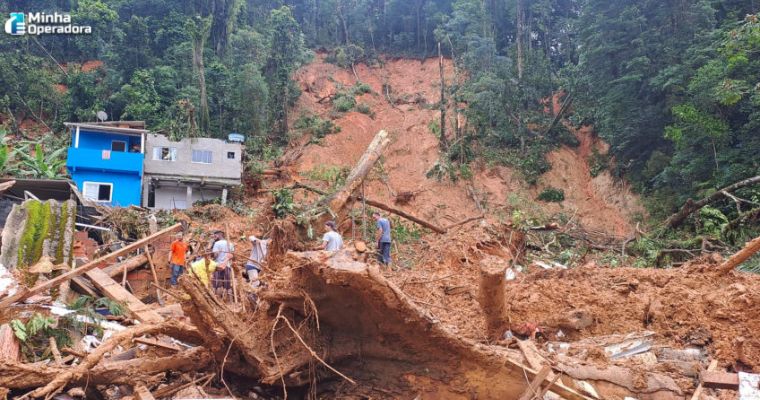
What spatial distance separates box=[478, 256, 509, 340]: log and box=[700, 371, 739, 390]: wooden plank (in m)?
1.70

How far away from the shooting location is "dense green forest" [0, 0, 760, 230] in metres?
19.1

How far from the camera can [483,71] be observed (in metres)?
30.0

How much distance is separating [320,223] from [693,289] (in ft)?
19.6

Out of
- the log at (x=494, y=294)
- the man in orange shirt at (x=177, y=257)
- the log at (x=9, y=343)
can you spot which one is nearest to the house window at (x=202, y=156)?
the man in orange shirt at (x=177, y=257)

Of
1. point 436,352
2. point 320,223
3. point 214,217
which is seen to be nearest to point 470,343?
point 436,352

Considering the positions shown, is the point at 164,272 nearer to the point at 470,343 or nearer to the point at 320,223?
the point at 320,223

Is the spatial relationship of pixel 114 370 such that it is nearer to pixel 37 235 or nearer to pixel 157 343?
pixel 157 343

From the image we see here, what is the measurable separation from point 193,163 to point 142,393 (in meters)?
23.8

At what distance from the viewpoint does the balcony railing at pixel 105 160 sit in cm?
2352

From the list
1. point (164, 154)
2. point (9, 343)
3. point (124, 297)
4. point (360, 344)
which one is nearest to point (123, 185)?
point (164, 154)

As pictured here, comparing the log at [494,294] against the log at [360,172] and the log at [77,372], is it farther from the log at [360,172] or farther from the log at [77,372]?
the log at [360,172]

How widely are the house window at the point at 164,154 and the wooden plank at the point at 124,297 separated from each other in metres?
18.2

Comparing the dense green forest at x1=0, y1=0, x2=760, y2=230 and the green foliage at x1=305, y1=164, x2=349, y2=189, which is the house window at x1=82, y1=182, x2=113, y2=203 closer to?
the dense green forest at x1=0, y1=0, x2=760, y2=230

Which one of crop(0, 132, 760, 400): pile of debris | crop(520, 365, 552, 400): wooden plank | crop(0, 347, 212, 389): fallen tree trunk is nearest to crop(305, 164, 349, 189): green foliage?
crop(0, 132, 760, 400): pile of debris
